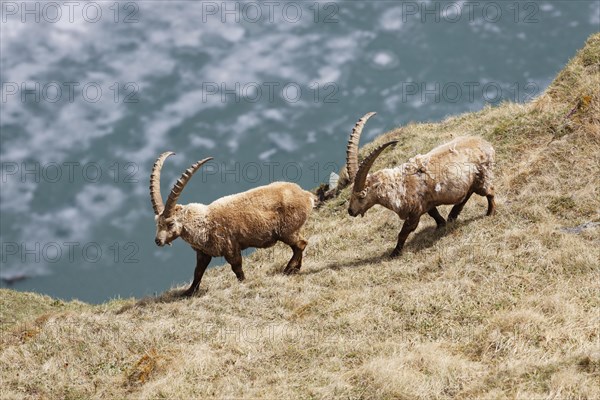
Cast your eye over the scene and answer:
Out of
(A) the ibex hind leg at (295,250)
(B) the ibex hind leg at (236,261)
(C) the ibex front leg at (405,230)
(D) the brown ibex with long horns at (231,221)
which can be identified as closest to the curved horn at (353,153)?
(D) the brown ibex with long horns at (231,221)

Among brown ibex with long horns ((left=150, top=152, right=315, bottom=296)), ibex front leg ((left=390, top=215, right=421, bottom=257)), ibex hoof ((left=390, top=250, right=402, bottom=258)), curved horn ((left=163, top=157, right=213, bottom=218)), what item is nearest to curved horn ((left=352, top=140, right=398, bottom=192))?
brown ibex with long horns ((left=150, top=152, right=315, bottom=296))

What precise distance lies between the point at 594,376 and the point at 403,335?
3.36 meters

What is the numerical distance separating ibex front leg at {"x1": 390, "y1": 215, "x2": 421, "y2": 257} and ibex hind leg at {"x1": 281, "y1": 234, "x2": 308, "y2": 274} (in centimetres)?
218

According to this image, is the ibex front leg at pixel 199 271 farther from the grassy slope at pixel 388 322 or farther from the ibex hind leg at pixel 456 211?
the ibex hind leg at pixel 456 211

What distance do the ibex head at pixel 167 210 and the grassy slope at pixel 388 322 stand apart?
60.0 inches

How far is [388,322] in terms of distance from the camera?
11820 mm

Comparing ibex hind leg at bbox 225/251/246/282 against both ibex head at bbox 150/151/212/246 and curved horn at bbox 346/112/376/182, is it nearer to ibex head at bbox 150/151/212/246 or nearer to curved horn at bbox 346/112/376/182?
ibex head at bbox 150/151/212/246

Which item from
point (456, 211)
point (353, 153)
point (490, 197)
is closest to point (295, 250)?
point (353, 153)

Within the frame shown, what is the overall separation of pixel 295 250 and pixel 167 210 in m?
3.16

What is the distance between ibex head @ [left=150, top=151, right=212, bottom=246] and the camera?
15.0 m

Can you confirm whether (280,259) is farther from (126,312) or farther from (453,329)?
(453,329)

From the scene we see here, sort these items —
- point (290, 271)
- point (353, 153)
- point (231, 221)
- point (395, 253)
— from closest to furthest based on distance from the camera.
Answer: point (231, 221)
point (395, 253)
point (290, 271)
point (353, 153)

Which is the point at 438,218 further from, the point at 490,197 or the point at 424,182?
the point at 424,182

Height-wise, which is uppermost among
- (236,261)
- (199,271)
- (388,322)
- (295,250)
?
(388,322)
